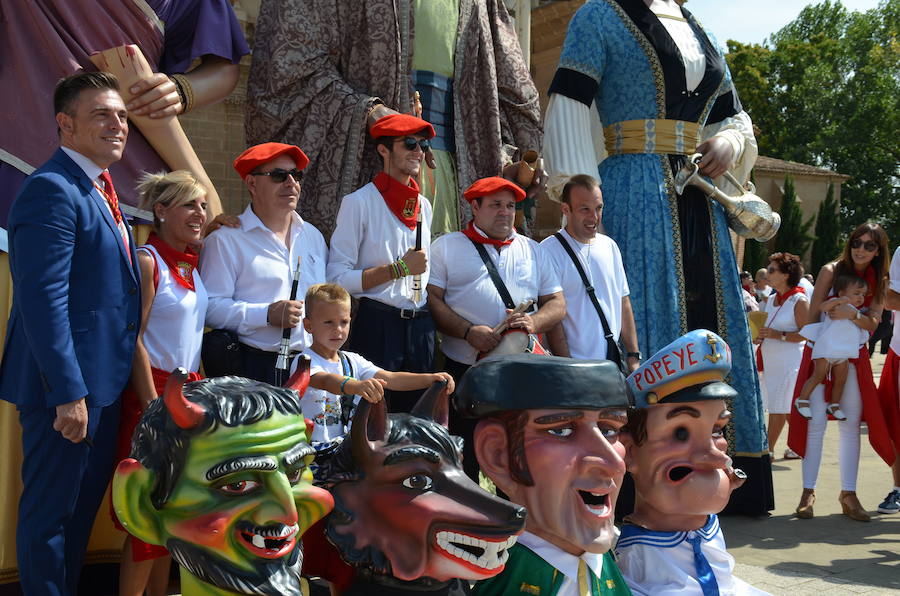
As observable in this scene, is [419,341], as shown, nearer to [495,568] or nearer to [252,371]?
[252,371]

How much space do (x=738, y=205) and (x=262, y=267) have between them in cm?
263

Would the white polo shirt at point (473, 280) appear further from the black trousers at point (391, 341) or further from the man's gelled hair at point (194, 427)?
the man's gelled hair at point (194, 427)

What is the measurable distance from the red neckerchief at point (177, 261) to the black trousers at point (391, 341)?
2.49 ft

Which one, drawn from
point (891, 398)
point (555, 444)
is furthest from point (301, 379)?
point (891, 398)

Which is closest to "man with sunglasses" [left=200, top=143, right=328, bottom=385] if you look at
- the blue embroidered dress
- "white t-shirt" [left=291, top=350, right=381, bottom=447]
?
"white t-shirt" [left=291, top=350, right=381, bottom=447]

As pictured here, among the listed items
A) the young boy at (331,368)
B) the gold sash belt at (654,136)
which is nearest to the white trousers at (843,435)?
the gold sash belt at (654,136)

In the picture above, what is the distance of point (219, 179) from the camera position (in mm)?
5242

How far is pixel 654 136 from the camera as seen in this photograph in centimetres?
483

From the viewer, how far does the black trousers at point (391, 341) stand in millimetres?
3824

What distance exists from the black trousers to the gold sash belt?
63.9 inches

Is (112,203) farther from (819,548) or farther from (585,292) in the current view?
(819,548)

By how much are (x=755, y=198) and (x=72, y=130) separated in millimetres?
3470

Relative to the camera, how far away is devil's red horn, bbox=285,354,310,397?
2334 millimetres

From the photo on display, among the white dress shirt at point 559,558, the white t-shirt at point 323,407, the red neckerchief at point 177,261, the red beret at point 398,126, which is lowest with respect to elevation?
the white dress shirt at point 559,558
